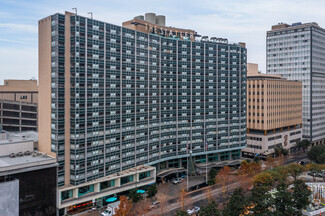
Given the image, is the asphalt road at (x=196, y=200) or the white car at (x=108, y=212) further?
the asphalt road at (x=196, y=200)

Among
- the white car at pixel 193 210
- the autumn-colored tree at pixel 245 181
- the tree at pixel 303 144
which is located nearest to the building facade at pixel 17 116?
the white car at pixel 193 210

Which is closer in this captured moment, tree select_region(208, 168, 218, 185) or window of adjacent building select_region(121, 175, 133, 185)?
window of adjacent building select_region(121, 175, 133, 185)

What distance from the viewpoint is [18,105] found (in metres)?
138

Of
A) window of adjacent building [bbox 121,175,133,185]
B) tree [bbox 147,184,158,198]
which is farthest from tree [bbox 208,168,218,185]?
window of adjacent building [bbox 121,175,133,185]

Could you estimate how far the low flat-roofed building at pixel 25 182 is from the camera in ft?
227

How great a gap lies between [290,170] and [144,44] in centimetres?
6482

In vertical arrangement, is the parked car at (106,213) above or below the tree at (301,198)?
below

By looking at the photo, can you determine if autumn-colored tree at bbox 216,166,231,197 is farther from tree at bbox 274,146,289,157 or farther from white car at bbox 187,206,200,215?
tree at bbox 274,146,289,157

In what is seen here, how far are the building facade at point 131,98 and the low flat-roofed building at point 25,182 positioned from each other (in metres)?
5.35

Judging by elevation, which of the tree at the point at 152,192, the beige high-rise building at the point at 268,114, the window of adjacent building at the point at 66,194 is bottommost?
the tree at the point at 152,192

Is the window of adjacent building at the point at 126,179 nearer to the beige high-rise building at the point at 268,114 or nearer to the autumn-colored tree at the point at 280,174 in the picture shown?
the autumn-colored tree at the point at 280,174

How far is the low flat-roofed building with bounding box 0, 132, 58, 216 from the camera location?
6919cm

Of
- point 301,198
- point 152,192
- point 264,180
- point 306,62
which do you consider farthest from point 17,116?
point 306,62

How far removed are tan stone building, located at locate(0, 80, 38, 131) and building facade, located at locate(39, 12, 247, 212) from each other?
187ft
